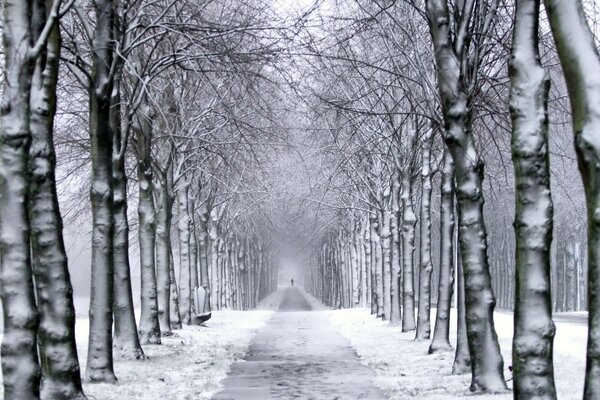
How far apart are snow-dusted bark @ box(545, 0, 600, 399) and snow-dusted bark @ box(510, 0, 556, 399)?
3.93 ft

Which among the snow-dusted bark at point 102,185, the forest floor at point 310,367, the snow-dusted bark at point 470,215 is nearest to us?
the snow-dusted bark at point 470,215

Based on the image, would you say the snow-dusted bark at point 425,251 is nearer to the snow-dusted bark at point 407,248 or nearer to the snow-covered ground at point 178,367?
the snow-dusted bark at point 407,248

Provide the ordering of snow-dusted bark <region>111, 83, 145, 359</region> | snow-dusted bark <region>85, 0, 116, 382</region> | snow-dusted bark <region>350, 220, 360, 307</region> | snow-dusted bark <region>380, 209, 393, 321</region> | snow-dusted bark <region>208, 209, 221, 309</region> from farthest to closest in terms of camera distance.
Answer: snow-dusted bark <region>350, 220, 360, 307</region> < snow-dusted bark <region>208, 209, 221, 309</region> < snow-dusted bark <region>380, 209, 393, 321</region> < snow-dusted bark <region>111, 83, 145, 359</region> < snow-dusted bark <region>85, 0, 116, 382</region>

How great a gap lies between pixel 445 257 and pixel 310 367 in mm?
3279

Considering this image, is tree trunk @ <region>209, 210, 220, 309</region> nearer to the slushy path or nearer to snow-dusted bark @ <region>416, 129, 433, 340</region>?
the slushy path

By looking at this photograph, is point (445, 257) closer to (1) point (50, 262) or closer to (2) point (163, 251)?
(1) point (50, 262)

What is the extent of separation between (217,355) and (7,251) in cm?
1071

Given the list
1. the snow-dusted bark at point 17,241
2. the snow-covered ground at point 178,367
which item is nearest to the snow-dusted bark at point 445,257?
the snow-covered ground at point 178,367

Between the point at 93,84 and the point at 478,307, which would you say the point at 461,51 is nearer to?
the point at 478,307

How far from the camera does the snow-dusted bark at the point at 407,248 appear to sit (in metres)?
23.4

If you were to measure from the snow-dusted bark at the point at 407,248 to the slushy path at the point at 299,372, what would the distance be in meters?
1.90

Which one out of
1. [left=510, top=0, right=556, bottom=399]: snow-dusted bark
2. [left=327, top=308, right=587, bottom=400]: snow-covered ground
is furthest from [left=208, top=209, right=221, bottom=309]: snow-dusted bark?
[left=510, top=0, right=556, bottom=399]: snow-dusted bark

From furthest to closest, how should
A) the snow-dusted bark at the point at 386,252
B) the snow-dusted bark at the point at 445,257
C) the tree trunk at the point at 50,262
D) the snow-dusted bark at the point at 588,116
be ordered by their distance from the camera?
the snow-dusted bark at the point at 386,252 < the snow-dusted bark at the point at 445,257 < the tree trunk at the point at 50,262 < the snow-dusted bark at the point at 588,116

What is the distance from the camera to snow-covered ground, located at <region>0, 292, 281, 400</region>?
39.2 ft
